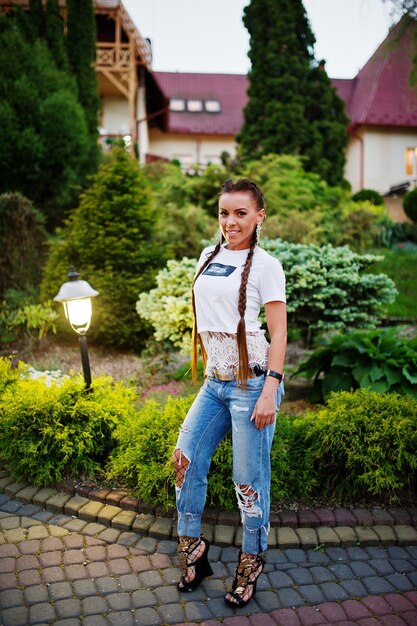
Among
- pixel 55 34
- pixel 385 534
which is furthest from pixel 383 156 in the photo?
pixel 385 534

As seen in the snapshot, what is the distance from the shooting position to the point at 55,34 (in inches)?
524

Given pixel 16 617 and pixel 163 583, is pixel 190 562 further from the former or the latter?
pixel 16 617

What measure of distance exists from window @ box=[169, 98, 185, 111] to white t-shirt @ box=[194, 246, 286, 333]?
2287 cm

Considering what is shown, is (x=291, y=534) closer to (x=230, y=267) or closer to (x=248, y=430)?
(x=248, y=430)

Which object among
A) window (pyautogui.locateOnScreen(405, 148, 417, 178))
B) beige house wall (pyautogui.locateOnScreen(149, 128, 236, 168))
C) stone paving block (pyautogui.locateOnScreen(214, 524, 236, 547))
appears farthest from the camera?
beige house wall (pyautogui.locateOnScreen(149, 128, 236, 168))

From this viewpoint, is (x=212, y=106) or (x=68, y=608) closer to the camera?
(x=68, y=608)

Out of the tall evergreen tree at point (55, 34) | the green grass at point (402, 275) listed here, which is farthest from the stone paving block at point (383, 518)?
the tall evergreen tree at point (55, 34)

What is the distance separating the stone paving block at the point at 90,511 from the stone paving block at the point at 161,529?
39cm

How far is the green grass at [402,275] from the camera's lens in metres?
9.54

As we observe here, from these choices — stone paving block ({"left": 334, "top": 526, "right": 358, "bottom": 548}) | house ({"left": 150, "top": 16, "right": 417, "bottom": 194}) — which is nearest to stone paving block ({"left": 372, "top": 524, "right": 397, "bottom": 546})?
stone paving block ({"left": 334, "top": 526, "right": 358, "bottom": 548})

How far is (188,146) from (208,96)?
9.96 feet

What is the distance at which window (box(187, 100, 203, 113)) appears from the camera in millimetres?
24109

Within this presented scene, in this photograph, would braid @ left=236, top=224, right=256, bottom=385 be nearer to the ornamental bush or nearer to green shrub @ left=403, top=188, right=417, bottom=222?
the ornamental bush

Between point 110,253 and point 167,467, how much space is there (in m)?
4.38
